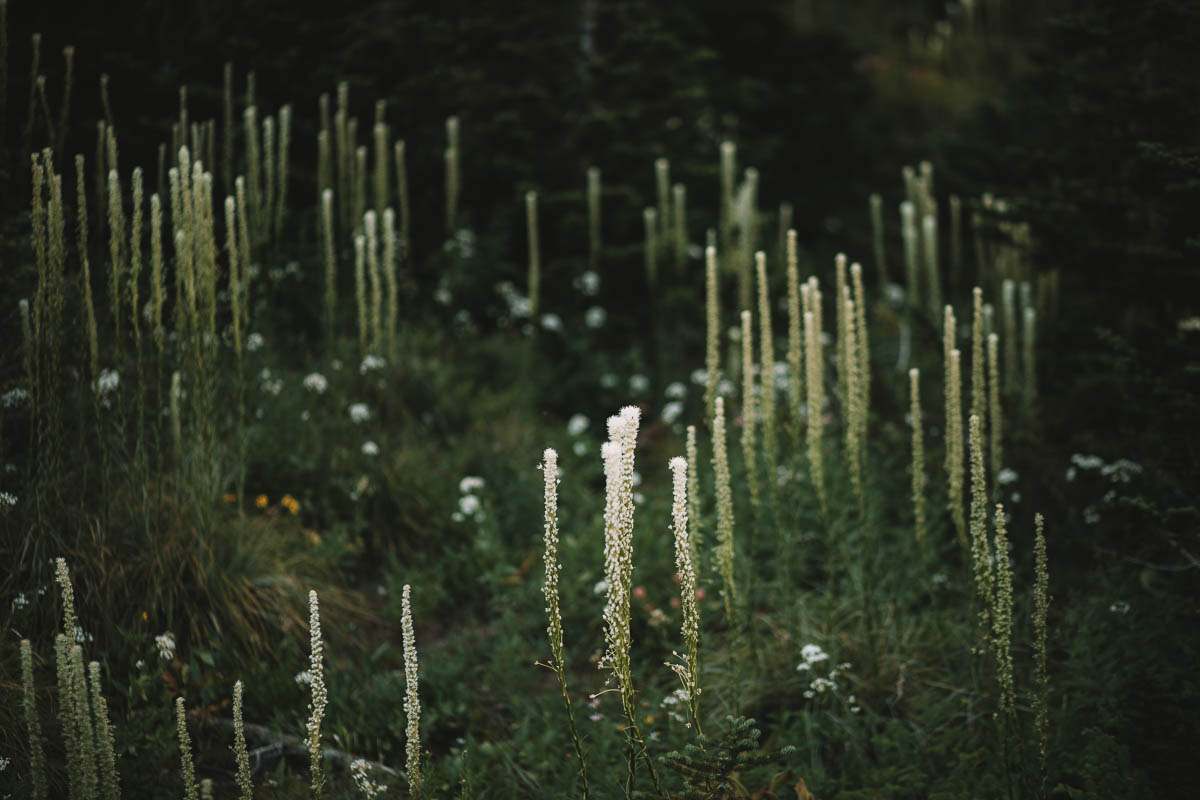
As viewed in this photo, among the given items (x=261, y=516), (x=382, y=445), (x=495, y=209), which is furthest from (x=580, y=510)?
(x=495, y=209)

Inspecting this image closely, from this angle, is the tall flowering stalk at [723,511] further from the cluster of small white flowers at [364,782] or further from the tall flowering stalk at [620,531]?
the cluster of small white flowers at [364,782]

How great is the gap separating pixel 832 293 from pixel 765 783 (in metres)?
6.30

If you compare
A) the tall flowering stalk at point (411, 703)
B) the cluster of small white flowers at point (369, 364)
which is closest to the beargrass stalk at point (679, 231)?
the cluster of small white flowers at point (369, 364)

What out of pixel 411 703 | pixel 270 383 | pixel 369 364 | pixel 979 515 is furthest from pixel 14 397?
pixel 979 515

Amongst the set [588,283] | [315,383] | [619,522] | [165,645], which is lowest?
[165,645]

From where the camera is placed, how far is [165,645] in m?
3.59

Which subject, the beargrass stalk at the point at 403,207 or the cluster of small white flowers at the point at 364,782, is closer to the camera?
the cluster of small white flowers at the point at 364,782

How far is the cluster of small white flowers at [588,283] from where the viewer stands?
23.3 feet

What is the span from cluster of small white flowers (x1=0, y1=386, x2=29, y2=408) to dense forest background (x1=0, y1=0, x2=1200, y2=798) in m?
0.15

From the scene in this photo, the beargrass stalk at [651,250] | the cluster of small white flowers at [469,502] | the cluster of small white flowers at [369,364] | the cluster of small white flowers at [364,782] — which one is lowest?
the cluster of small white flowers at [364,782]

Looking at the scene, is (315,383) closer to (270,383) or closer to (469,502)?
(270,383)

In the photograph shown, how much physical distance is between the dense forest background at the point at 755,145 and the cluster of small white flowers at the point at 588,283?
212 millimetres

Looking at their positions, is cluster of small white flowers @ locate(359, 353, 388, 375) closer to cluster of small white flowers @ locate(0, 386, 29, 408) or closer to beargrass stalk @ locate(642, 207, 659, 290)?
cluster of small white flowers @ locate(0, 386, 29, 408)

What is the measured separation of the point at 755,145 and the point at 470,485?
17.7ft
